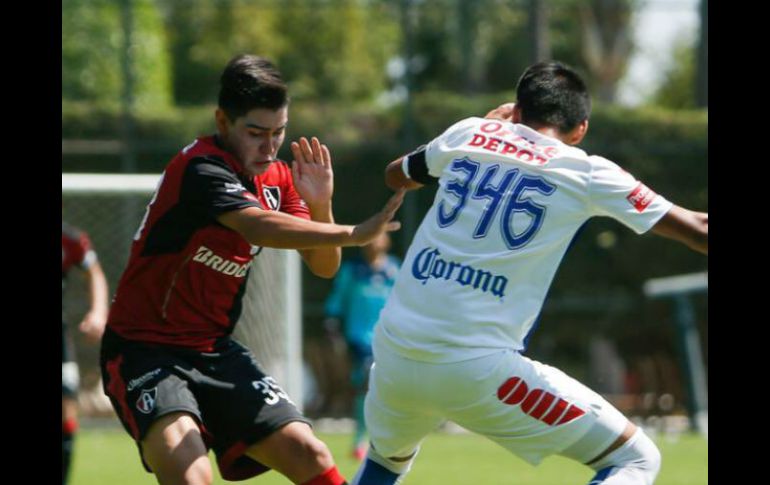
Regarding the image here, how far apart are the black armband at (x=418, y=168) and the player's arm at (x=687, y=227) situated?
3.08ft

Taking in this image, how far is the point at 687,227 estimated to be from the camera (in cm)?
507

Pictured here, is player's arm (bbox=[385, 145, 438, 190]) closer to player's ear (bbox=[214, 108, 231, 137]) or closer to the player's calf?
player's ear (bbox=[214, 108, 231, 137])

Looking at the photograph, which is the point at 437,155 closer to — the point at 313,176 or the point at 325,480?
the point at 313,176

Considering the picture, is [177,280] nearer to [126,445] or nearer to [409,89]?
[126,445]

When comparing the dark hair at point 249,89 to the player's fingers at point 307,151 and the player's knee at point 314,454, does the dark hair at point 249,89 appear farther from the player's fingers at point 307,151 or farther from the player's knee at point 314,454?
the player's knee at point 314,454

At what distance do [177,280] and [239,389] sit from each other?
499mm

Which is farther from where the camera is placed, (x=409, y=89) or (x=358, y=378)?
(x=409, y=89)

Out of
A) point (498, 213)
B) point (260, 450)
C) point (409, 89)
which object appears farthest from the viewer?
point (409, 89)

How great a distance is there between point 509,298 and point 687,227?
69 cm

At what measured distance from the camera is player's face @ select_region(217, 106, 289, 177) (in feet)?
18.2

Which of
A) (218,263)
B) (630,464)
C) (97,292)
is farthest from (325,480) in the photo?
(97,292)

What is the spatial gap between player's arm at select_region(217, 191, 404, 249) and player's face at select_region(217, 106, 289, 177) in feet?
0.85
